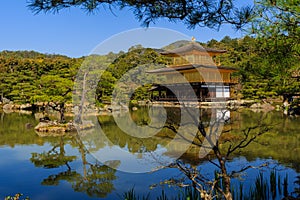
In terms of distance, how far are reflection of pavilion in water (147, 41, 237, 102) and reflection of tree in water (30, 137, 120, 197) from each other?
1349cm

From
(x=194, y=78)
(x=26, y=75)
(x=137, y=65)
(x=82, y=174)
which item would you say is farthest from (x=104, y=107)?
(x=82, y=174)

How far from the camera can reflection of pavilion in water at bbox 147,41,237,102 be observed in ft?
69.8

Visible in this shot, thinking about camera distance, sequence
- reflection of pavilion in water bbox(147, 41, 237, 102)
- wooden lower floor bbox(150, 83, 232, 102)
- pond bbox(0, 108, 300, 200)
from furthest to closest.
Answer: reflection of pavilion in water bbox(147, 41, 237, 102), wooden lower floor bbox(150, 83, 232, 102), pond bbox(0, 108, 300, 200)

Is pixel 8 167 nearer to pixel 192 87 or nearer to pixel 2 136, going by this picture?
pixel 2 136

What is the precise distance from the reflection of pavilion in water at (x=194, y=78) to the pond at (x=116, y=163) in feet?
35.7

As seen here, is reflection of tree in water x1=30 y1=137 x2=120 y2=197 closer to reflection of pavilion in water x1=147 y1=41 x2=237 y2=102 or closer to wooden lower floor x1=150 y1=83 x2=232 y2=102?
reflection of pavilion in water x1=147 y1=41 x2=237 y2=102

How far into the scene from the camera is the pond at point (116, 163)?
483cm

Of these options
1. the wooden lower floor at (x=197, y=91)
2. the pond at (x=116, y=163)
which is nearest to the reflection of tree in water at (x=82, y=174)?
the pond at (x=116, y=163)

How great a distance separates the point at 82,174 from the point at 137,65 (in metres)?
23.0

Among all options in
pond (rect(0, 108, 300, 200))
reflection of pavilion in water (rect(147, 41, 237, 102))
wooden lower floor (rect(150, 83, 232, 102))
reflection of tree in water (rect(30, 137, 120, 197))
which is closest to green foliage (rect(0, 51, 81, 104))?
wooden lower floor (rect(150, 83, 232, 102))

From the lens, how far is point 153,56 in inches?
1218

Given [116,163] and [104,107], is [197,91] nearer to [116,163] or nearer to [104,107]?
[104,107]

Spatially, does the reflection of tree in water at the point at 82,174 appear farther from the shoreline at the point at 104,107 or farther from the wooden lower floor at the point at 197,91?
the wooden lower floor at the point at 197,91

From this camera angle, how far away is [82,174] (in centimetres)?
586
